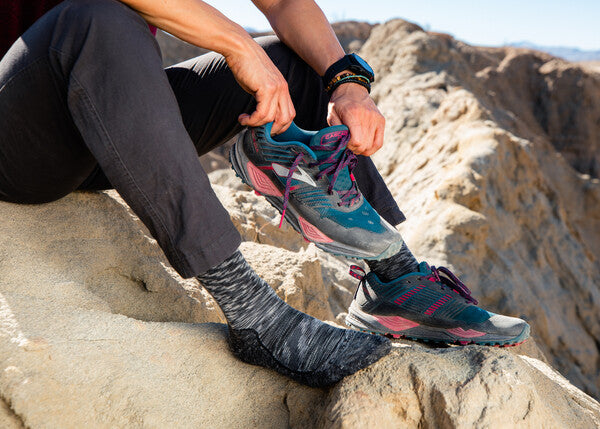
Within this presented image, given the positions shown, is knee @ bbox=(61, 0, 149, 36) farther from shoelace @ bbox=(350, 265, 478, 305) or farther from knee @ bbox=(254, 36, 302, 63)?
shoelace @ bbox=(350, 265, 478, 305)

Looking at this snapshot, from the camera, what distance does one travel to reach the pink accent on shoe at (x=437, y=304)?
1.47 m

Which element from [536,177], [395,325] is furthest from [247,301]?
[536,177]

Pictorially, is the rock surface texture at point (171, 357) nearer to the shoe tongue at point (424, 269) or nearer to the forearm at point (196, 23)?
the shoe tongue at point (424, 269)

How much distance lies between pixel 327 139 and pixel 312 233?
26cm

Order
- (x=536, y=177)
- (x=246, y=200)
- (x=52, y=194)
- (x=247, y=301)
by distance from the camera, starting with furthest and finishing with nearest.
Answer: (x=536, y=177), (x=246, y=200), (x=52, y=194), (x=247, y=301)

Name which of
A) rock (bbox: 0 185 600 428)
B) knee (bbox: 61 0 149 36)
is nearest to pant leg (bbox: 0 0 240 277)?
knee (bbox: 61 0 149 36)

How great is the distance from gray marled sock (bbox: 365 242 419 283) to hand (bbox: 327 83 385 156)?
1.06 feet

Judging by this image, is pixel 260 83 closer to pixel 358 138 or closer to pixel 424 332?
pixel 358 138

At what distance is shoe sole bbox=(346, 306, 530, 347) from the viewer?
1416 millimetres

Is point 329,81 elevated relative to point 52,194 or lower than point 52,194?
elevated

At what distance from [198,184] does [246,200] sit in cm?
151

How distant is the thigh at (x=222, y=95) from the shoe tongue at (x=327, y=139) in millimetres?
250

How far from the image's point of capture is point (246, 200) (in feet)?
8.50

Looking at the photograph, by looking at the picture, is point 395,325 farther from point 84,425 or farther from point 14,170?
point 14,170
